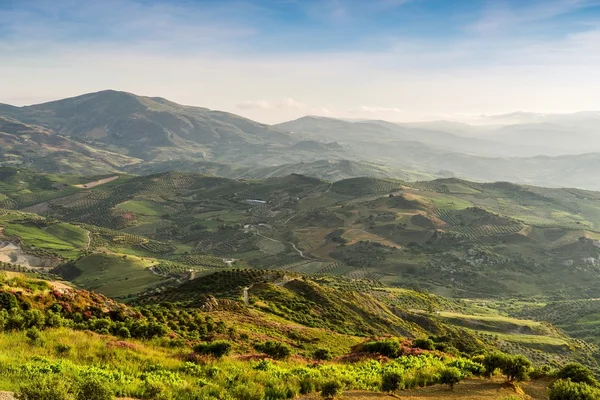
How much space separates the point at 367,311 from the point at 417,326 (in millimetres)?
18052

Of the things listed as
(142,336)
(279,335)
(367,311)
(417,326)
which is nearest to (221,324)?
(279,335)

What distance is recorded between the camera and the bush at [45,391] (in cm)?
1789

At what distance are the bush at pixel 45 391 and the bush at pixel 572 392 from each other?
27.8 metres

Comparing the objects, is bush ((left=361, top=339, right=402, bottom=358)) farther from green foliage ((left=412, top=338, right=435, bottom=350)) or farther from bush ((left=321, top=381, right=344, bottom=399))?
bush ((left=321, top=381, right=344, bottom=399))

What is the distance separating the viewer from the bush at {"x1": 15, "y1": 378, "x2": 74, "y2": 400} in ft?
58.7

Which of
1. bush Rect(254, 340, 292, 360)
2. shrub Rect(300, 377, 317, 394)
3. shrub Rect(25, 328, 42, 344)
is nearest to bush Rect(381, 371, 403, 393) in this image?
shrub Rect(300, 377, 317, 394)

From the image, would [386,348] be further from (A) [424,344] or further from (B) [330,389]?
(B) [330,389]

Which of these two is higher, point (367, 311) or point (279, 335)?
point (279, 335)

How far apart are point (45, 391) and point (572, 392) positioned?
29273mm

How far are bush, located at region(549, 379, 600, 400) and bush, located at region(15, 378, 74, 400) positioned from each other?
27.8m

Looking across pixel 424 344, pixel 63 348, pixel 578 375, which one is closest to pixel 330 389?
pixel 63 348

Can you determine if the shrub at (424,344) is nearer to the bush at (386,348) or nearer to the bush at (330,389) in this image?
the bush at (386,348)

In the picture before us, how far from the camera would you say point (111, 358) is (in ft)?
99.5

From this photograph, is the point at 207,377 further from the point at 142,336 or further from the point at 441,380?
the point at 441,380
